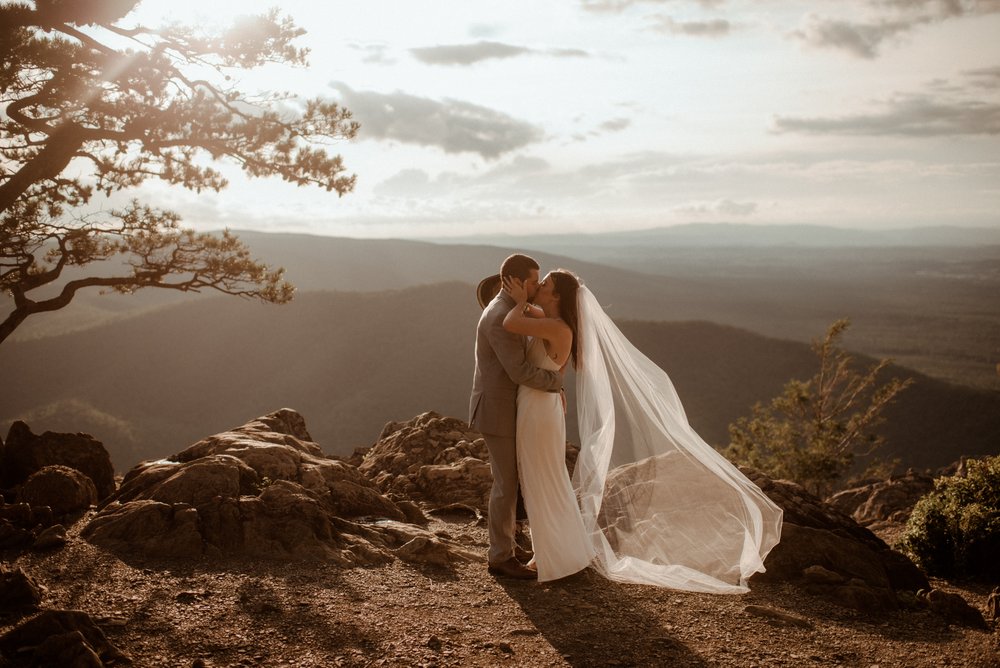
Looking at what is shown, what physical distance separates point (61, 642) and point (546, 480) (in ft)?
10.7

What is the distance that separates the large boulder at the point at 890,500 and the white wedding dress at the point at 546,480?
304 inches

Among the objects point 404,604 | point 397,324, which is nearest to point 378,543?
point 404,604

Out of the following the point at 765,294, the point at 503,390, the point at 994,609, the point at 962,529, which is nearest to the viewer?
the point at 503,390

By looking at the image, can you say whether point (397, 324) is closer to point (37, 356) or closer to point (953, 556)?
point (37, 356)

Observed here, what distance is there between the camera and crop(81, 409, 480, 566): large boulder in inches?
232

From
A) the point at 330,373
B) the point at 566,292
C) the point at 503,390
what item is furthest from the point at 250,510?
the point at 330,373

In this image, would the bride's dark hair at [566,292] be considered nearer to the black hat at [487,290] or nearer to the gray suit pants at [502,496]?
the black hat at [487,290]

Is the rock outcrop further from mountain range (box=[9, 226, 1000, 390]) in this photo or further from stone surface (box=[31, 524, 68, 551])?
mountain range (box=[9, 226, 1000, 390])

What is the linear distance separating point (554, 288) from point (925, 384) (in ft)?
179

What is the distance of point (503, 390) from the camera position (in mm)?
5453

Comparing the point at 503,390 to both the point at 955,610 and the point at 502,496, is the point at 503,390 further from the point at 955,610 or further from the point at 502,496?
the point at 955,610

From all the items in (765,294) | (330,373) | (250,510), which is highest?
(765,294)

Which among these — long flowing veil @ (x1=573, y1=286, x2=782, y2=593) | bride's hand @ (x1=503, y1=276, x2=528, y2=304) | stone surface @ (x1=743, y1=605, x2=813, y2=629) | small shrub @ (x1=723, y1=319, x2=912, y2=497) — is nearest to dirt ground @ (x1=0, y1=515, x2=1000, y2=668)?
stone surface @ (x1=743, y1=605, x2=813, y2=629)

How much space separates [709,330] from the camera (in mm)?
63312
